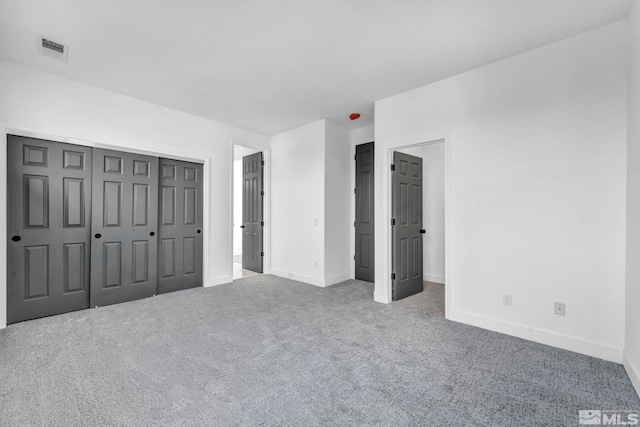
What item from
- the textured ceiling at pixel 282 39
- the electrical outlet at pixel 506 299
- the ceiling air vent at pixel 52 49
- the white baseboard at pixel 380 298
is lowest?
the white baseboard at pixel 380 298

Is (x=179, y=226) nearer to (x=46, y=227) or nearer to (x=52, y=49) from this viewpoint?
(x=46, y=227)

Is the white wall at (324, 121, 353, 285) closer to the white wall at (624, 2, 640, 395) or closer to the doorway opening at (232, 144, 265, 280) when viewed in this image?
the doorway opening at (232, 144, 265, 280)

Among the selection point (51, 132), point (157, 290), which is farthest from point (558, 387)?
point (51, 132)

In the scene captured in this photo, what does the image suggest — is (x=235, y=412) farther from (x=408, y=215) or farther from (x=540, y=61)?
(x=540, y=61)

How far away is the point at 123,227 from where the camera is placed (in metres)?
3.88

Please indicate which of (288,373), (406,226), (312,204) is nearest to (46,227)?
(288,373)

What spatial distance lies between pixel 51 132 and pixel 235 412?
12.0 feet

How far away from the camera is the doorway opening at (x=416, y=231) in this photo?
3.88 m

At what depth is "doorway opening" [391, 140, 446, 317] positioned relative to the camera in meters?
3.88

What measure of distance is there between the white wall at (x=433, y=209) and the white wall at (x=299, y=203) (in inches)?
71.5

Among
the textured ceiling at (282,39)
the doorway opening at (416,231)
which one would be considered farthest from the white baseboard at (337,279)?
the textured ceiling at (282,39)

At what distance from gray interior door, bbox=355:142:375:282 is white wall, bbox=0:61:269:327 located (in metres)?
1.95

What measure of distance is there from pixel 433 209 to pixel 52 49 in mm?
5417

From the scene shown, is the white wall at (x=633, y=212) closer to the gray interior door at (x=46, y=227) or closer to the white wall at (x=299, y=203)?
the white wall at (x=299, y=203)
